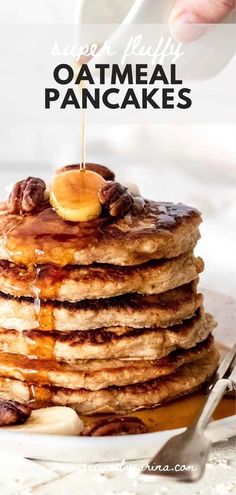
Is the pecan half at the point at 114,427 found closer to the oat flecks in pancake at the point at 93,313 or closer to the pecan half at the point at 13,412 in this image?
the pecan half at the point at 13,412

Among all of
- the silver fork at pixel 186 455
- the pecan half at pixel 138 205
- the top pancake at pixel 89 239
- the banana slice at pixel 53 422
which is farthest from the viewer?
the pecan half at pixel 138 205

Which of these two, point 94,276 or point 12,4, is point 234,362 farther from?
point 12,4

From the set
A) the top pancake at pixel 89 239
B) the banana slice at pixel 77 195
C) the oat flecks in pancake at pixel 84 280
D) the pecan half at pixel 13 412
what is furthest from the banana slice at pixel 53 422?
the banana slice at pixel 77 195

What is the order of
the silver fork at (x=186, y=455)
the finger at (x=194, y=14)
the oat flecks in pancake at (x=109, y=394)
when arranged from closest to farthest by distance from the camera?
the silver fork at (x=186, y=455)
the oat flecks in pancake at (x=109, y=394)
the finger at (x=194, y=14)

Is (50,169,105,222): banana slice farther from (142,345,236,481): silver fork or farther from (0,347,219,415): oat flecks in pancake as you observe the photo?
(142,345,236,481): silver fork

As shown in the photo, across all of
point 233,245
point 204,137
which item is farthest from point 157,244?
point 204,137

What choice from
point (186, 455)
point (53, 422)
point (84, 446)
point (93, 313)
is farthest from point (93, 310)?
point (186, 455)

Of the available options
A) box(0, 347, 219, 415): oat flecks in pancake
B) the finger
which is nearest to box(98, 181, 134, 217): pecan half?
box(0, 347, 219, 415): oat flecks in pancake

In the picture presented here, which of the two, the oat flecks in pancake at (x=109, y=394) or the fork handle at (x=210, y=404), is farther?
the oat flecks in pancake at (x=109, y=394)
